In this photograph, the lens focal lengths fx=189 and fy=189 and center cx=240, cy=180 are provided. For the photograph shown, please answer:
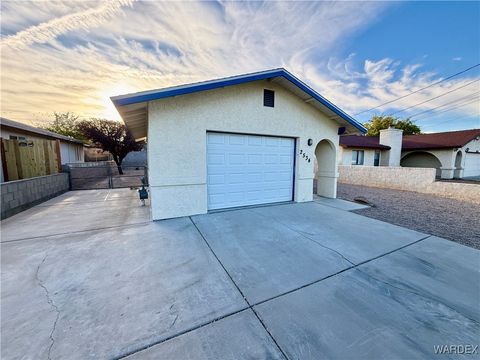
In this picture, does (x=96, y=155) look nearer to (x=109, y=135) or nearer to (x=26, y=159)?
(x=109, y=135)

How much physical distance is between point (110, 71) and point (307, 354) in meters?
9.97

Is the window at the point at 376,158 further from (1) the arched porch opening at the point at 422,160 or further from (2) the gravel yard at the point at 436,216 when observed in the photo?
(2) the gravel yard at the point at 436,216

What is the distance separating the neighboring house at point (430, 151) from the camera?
16938 mm

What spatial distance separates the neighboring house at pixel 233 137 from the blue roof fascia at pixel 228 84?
0.02 meters

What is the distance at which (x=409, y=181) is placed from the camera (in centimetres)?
1110

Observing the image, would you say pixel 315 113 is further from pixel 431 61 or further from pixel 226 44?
pixel 431 61

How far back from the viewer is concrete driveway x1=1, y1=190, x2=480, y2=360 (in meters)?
1.79

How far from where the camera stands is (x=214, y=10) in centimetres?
586

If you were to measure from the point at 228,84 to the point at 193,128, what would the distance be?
1598 mm

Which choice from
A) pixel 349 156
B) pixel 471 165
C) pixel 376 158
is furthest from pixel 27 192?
pixel 471 165

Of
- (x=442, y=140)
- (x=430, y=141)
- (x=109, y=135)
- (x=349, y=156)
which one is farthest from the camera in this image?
Result: (x=430, y=141)

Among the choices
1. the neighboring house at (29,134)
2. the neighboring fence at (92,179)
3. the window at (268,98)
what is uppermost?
the window at (268,98)

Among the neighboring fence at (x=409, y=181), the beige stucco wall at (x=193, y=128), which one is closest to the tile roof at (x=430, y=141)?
the neighboring fence at (x=409, y=181)

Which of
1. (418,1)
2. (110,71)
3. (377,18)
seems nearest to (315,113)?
(377,18)
